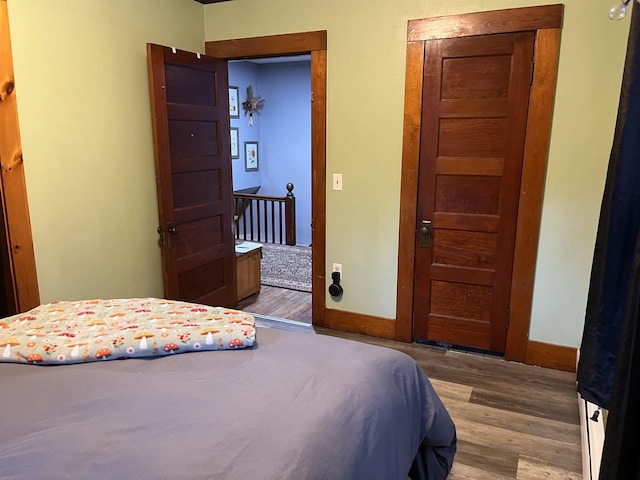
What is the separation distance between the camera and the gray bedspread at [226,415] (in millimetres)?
1101

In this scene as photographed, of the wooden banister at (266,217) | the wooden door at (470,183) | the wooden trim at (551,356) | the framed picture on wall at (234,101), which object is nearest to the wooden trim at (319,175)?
the wooden door at (470,183)

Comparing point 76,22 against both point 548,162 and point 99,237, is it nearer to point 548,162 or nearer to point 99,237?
point 99,237

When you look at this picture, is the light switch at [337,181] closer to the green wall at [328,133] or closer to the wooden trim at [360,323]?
the green wall at [328,133]

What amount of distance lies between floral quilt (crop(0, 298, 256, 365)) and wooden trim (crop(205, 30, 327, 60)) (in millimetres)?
2108

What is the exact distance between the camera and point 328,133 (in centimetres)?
333

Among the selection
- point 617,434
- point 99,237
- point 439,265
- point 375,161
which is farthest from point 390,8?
point 617,434

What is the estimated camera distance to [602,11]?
2521 mm

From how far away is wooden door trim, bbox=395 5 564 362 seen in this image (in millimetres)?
2664

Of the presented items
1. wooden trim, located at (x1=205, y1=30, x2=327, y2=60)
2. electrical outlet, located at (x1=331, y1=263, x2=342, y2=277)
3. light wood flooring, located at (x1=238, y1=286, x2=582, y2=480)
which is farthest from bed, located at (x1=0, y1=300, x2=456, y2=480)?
wooden trim, located at (x1=205, y1=30, x2=327, y2=60)

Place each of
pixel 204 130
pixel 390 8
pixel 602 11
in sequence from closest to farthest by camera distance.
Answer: pixel 602 11
pixel 390 8
pixel 204 130

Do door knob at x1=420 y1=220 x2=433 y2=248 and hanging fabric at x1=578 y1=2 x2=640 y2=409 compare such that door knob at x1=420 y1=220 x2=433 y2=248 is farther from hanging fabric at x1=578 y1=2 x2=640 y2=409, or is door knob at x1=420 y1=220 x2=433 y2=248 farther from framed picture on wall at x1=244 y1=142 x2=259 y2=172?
framed picture on wall at x1=244 y1=142 x2=259 y2=172

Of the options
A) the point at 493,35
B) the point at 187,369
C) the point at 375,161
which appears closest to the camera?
the point at 187,369

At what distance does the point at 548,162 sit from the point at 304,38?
1.79 metres

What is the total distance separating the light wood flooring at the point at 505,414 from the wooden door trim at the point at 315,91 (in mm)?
534
